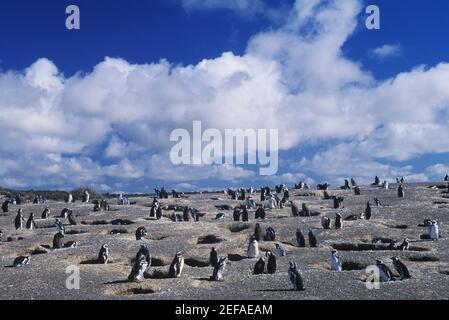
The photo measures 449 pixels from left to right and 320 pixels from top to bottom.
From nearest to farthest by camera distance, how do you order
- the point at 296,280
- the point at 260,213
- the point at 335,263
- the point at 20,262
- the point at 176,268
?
1. the point at 296,280
2. the point at 176,268
3. the point at 335,263
4. the point at 20,262
5. the point at 260,213

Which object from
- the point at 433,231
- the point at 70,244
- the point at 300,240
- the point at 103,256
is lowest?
the point at 103,256

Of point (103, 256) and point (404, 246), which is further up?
point (404, 246)

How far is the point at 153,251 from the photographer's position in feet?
99.1

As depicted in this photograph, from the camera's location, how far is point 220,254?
3083 cm

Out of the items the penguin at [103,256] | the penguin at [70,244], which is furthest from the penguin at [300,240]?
the penguin at [70,244]

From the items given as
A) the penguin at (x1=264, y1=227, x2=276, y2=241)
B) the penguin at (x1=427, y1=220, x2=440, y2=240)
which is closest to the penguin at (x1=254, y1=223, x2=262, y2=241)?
the penguin at (x1=264, y1=227, x2=276, y2=241)

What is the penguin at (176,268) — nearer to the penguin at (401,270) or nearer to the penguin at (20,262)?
the penguin at (20,262)

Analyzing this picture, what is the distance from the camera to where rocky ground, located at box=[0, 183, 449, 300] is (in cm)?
2116

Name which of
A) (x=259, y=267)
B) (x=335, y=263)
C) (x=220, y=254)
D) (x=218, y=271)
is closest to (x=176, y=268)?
(x=218, y=271)

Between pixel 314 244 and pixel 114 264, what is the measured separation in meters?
11.1

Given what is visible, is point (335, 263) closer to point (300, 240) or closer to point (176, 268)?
point (300, 240)

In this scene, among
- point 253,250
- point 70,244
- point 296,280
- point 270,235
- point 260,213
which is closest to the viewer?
point 296,280
